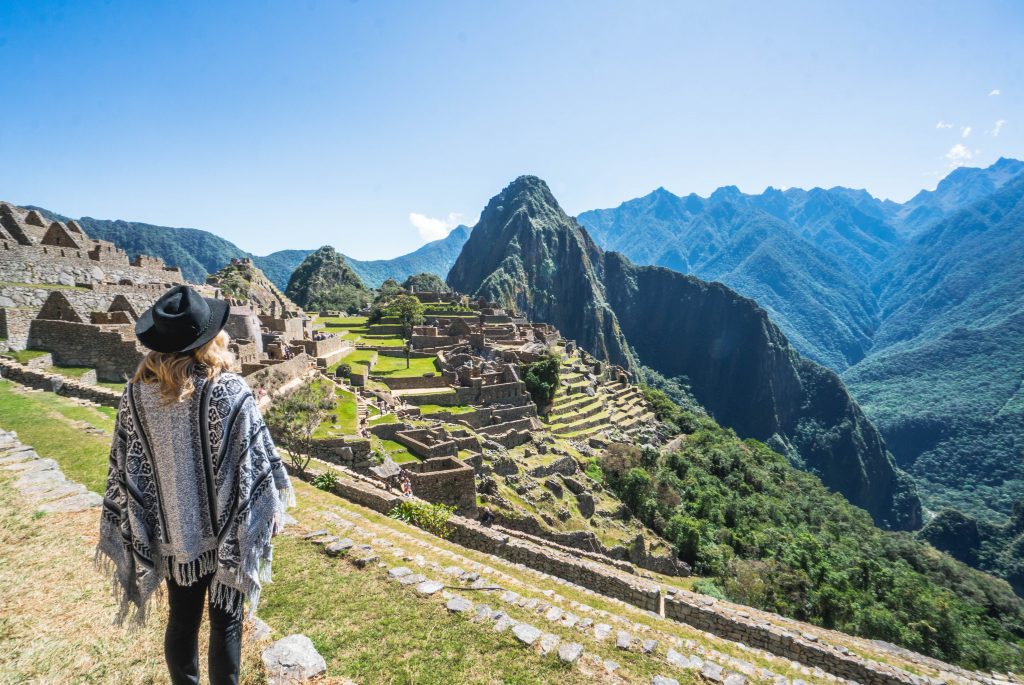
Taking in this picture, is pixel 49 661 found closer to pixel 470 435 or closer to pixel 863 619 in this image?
pixel 470 435

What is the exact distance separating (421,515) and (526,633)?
733 centimetres

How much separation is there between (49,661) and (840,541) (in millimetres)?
56695

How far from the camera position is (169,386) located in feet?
8.61

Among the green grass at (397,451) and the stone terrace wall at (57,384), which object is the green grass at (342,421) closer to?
the green grass at (397,451)

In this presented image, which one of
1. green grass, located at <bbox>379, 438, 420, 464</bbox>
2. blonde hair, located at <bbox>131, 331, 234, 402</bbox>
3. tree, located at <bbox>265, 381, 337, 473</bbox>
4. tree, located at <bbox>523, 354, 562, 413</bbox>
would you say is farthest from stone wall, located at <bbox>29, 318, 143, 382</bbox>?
tree, located at <bbox>523, 354, 562, 413</bbox>

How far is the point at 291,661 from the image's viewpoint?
420 cm

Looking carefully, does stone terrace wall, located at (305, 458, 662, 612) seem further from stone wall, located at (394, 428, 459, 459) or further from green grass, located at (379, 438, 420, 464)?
stone wall, located at (394, 428, 459, 459)

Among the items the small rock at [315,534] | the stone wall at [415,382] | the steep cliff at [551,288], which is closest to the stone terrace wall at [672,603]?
the small rock at [315,534]

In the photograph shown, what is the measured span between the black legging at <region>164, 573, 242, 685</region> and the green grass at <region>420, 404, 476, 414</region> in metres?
26.9

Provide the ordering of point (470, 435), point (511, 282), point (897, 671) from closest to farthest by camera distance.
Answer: point (897, 671)
point (470, 435)
point (511, 282)

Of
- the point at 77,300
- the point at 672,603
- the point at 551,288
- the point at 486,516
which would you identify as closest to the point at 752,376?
the point at 551,288

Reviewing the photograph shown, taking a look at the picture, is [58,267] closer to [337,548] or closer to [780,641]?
[337,548]

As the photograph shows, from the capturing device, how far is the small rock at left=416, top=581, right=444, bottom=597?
236 inches

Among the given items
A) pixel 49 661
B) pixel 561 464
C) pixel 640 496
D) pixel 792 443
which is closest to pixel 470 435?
pixel 561 464
